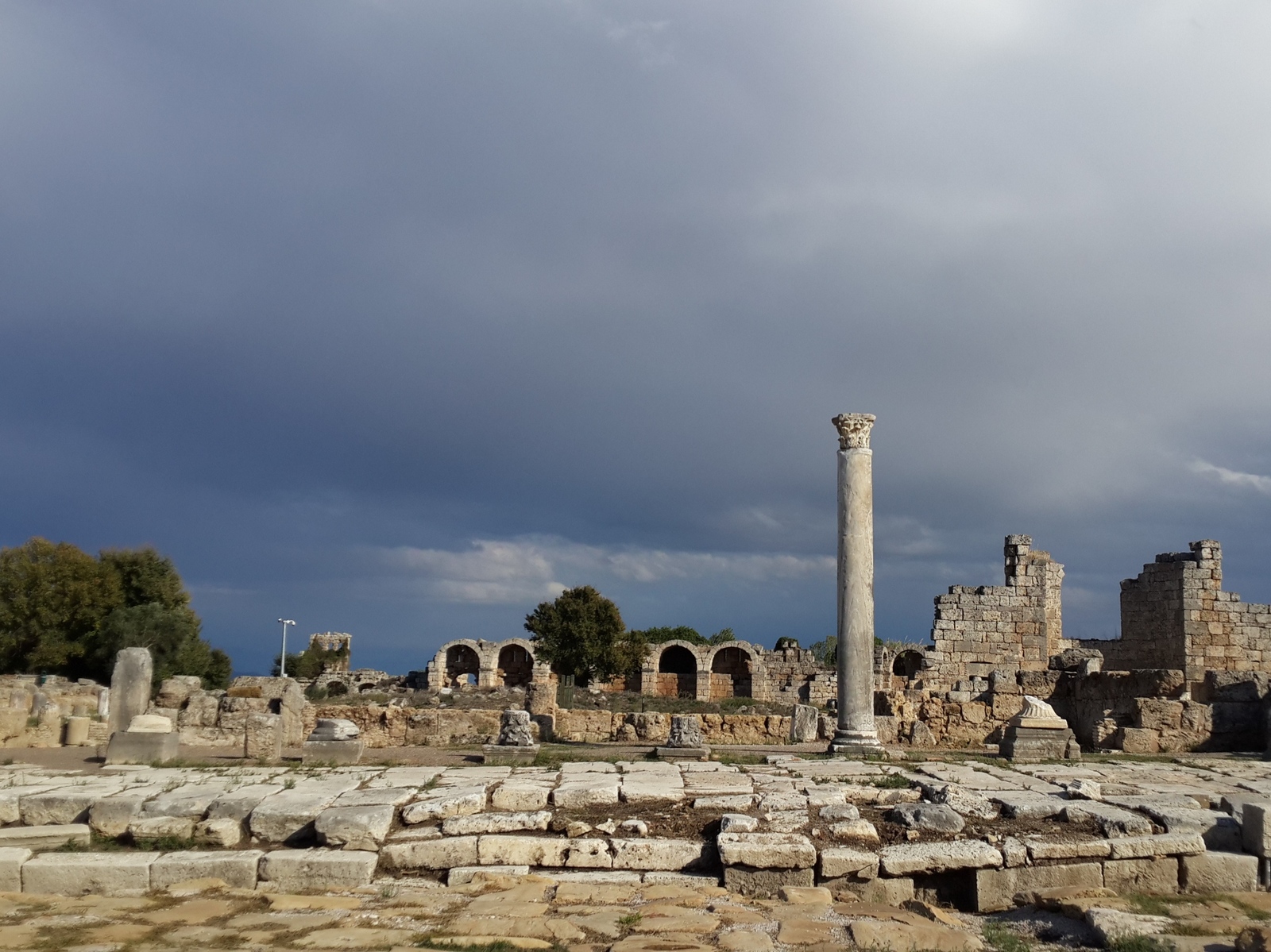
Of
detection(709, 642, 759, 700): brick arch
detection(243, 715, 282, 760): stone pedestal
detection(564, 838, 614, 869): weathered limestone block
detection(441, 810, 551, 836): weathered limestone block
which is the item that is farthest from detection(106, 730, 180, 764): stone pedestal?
detection(709, 642, 759, 700): brick arch

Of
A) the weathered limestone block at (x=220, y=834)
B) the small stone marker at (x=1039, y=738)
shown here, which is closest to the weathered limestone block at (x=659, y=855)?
the weathered limestone block at (x=220, y=834)

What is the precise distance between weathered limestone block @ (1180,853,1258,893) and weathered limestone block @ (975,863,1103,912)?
734 mm

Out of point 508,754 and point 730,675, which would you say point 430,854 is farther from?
point 730,675

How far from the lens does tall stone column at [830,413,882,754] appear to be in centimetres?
1545

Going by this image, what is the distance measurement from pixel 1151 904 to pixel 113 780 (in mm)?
10110

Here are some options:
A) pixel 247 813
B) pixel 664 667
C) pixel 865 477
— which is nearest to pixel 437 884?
pixel 247 813

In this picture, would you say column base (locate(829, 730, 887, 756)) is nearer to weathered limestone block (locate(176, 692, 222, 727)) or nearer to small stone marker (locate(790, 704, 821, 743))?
small stone marker (locate(790, 704, 821, 743))

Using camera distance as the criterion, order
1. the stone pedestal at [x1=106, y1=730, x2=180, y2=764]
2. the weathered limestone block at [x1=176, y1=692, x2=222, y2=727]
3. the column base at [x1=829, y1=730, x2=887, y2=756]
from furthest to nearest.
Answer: the weathered limestone block at [x1=176, y1=692, x2=222, y2=727] → the column base at [x1=829, y1=730, x2=887, y2=756] → the stone pedestal at [x1=106, y1=730, x2=180, y2=764]

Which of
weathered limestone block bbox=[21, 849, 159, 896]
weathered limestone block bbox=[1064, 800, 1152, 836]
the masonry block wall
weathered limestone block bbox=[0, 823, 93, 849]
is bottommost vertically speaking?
weathered limestone block bbox=[21, 849, 159, 896]

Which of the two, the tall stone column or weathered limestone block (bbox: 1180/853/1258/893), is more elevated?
the tall stone column

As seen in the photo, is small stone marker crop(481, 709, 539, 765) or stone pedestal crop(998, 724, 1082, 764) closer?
small stone marker crop(481, 709, 539, 765)

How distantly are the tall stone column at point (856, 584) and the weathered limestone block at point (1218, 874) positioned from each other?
24.0ft

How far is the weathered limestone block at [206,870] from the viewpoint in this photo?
7.42 metres

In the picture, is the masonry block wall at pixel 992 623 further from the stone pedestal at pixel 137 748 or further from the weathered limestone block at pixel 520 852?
the weathered limestone block at pixel 520 852
